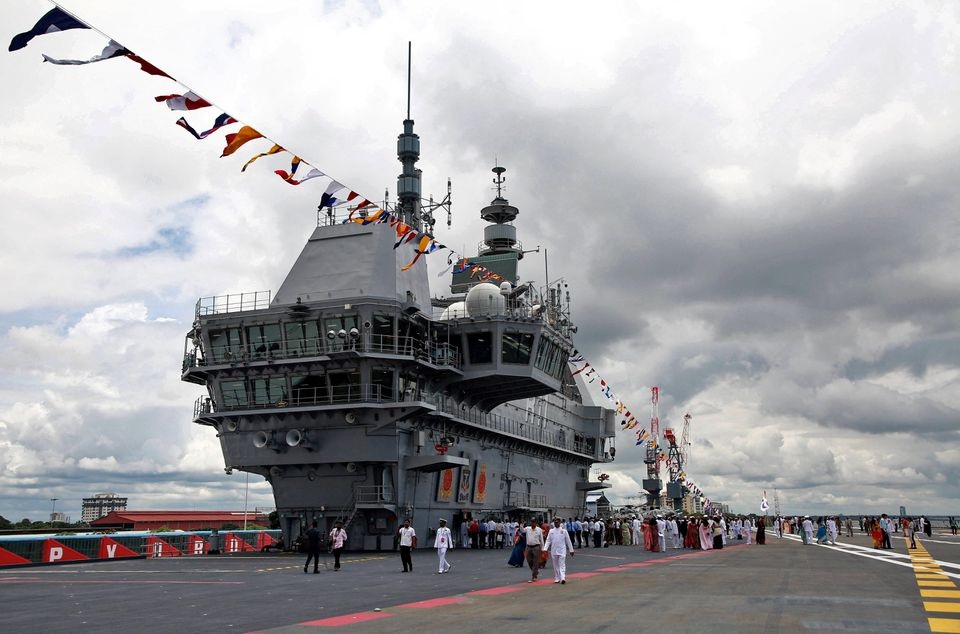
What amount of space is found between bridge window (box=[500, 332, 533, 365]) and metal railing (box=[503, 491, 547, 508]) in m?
10.4

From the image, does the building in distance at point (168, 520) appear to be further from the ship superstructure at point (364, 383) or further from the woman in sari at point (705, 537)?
the woman in sari at point (705, 537)

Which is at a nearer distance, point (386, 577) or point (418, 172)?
point (386, 577)

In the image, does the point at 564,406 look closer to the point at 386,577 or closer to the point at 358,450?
the point at 358,450

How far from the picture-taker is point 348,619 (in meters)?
13.9

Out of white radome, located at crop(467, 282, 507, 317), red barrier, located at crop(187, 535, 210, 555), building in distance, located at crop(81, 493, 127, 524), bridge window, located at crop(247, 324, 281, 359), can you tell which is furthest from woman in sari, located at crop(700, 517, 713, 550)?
building in distance, located at crop(81, 493, 127, 524)

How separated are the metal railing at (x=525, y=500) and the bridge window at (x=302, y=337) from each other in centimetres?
1678

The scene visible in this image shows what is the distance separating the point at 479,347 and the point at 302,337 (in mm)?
9426

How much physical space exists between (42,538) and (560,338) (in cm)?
2832

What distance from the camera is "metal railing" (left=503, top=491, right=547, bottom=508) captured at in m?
48.6

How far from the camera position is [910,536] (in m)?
39.2

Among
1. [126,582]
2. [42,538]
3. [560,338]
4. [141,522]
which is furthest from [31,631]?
[141,522]

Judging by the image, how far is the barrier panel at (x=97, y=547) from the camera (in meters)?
32.1

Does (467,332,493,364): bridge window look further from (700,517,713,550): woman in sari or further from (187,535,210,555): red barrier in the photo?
Answer: (187,535,210,555): red barrier

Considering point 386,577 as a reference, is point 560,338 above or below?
above
